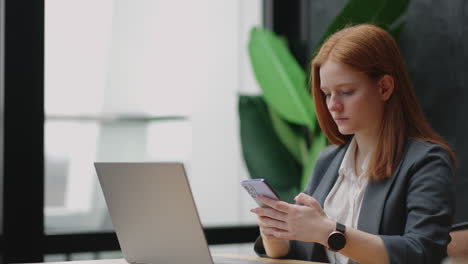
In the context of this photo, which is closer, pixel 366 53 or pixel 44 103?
pixel 366 53

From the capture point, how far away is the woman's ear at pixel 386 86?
5.49 feet

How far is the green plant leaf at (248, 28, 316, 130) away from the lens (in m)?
3.10

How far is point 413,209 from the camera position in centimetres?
156

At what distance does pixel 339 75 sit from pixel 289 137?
1.70m

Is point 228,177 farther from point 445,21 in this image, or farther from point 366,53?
point 366,53

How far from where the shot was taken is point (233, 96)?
3.63 m

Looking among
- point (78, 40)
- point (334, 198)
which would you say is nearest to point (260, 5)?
point (78, 40)

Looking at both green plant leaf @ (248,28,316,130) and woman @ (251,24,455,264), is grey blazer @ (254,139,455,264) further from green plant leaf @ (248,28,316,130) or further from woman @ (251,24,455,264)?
green plant leaf @ (248,28,316,130)

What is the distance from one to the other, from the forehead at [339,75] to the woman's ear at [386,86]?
46 mm

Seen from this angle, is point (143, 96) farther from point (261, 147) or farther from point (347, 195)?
point (347, 195)

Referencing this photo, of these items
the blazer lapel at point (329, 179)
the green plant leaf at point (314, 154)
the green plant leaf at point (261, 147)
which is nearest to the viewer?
the blazer lapel at point (329, 179)

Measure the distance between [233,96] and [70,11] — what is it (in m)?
0.98

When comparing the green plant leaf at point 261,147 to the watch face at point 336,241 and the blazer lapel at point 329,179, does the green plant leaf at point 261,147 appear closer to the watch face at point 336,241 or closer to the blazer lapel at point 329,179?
the blazer lapel at point 329,179

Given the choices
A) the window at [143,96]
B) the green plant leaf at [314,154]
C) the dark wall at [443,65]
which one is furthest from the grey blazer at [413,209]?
the window at [143,96]
